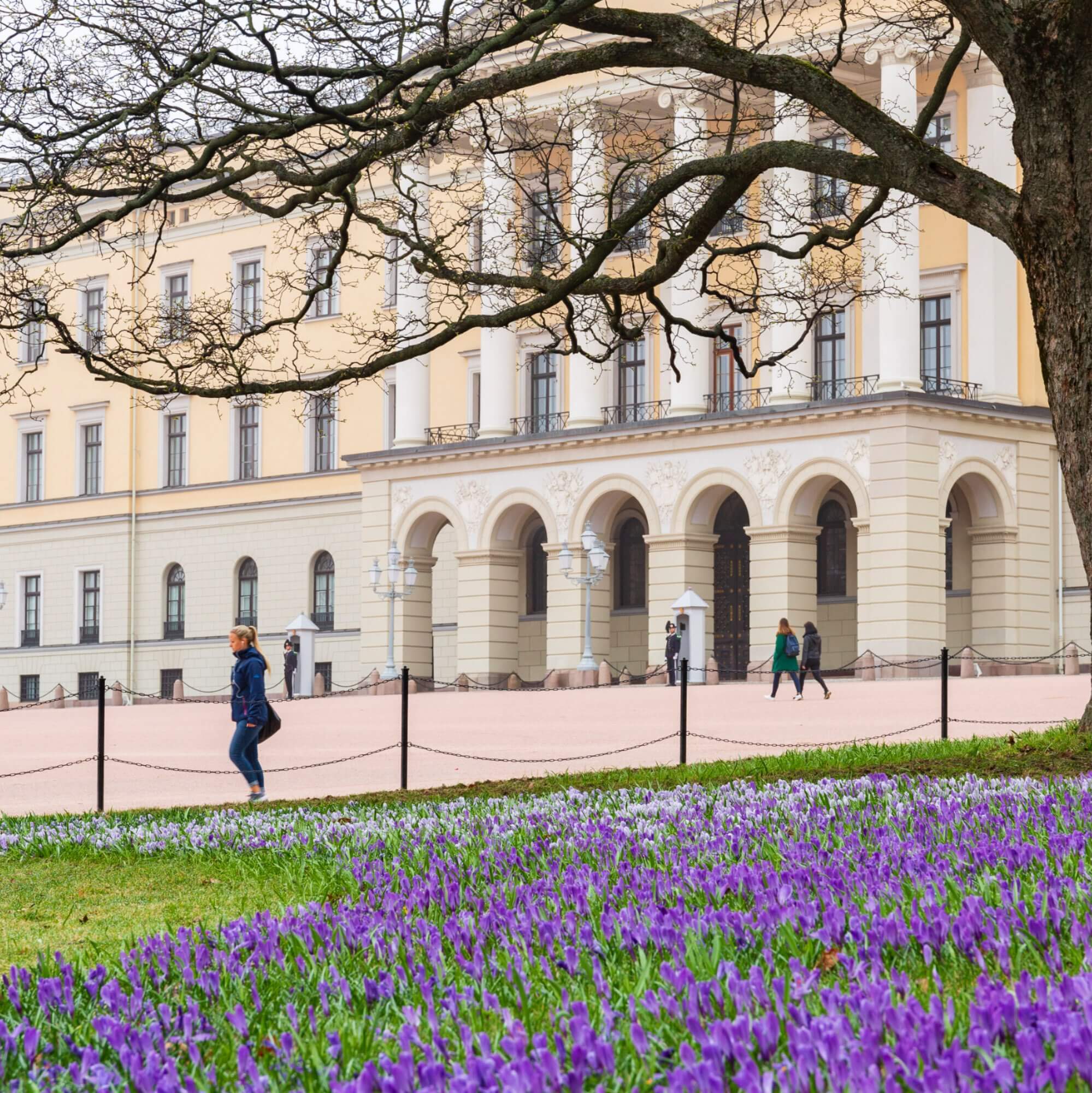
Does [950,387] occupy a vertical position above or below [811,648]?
above

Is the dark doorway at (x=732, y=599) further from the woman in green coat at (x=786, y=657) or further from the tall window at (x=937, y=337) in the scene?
the woman in green coat at (x=786, y=657)

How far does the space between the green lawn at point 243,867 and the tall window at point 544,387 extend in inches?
1626

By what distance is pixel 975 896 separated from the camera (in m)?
5.67

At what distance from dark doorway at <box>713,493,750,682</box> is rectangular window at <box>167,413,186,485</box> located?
22312 millimetres

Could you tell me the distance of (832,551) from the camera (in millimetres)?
54094

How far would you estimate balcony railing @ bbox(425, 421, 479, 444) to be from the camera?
5941 cm

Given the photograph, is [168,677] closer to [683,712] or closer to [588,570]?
[588,570]

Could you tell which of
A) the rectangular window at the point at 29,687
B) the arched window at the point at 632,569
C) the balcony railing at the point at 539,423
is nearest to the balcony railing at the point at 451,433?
the balcony railing at the point at 539,423

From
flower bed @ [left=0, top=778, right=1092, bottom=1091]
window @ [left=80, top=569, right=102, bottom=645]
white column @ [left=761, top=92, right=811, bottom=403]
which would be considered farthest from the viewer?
window @ [left=80, top=569, right=102, bottom=645]

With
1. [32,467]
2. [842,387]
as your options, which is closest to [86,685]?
[32,467]

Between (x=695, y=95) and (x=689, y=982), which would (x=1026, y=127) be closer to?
(x=689, y=982)

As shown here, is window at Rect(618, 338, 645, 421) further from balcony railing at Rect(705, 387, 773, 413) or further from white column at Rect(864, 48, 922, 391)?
white column at Rect(864, 48, 922, 391)

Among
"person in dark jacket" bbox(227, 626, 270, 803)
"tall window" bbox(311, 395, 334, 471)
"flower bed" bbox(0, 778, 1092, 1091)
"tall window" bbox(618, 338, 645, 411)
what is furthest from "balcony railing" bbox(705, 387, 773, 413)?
"flower bed" bbox(0, 778, 1092, 1091)

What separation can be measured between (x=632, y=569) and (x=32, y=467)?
27351 millimetres
